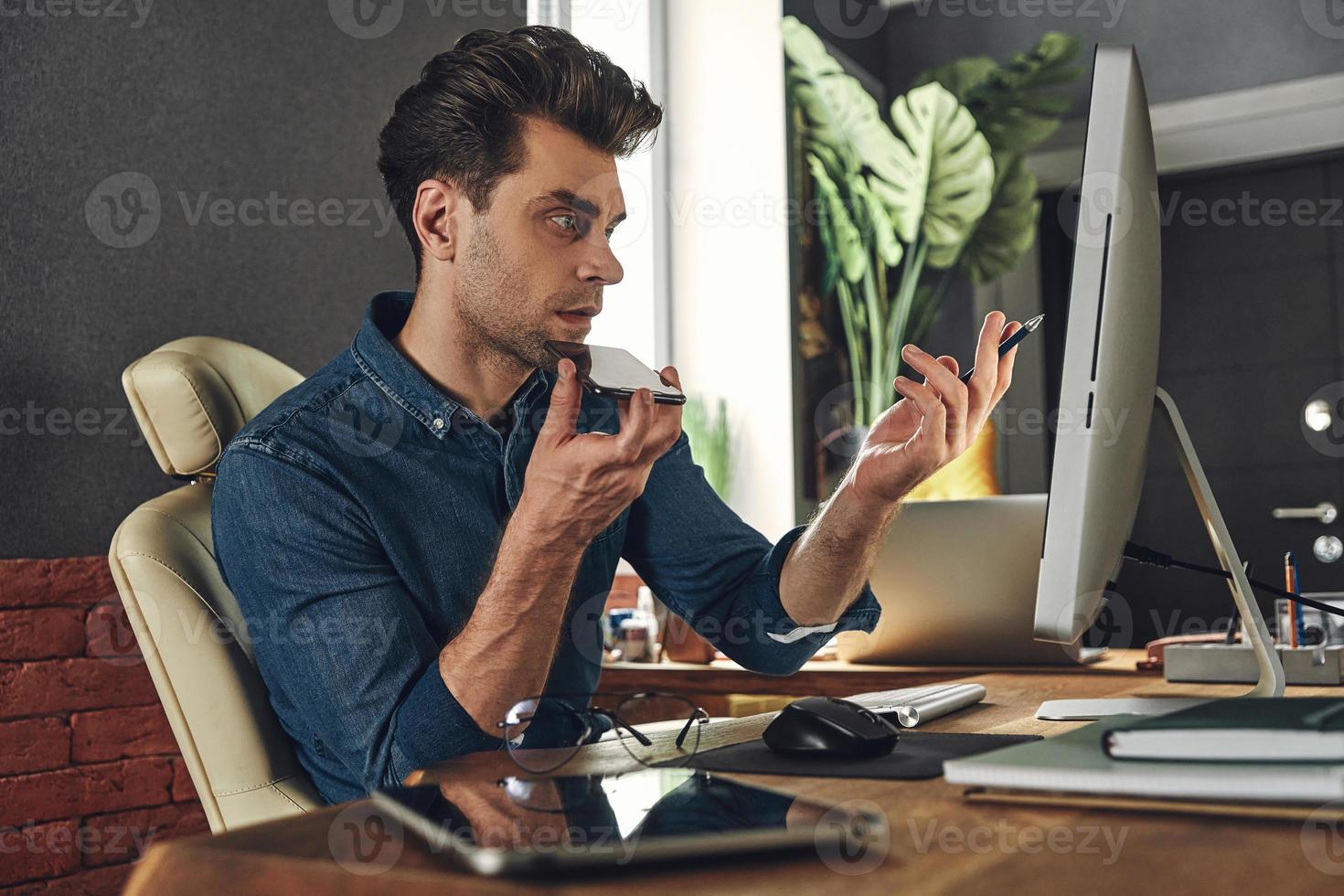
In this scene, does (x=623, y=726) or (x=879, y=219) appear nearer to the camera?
(x=623, y=726)

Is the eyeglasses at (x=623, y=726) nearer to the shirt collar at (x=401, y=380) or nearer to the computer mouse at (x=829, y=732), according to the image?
the computer mouse at (x=829, y=732)

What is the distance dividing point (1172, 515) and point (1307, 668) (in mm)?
2655

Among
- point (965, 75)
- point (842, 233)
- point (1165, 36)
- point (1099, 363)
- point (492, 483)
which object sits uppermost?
point (1165, 36)

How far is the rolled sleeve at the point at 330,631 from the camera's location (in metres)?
1.03

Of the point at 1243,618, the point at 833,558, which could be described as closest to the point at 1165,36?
the point at 833,558

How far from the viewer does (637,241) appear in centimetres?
348

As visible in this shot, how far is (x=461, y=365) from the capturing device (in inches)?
56.0

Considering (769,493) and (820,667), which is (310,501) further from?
(769,493)

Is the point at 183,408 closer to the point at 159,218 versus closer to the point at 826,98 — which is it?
the point at 159,218

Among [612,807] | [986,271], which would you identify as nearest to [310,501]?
[612,807]

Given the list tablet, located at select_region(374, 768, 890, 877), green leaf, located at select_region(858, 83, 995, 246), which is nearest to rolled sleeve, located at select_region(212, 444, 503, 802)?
tablet, located at select_region(374, 768, 890, 877)

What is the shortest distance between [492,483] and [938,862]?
914 mm

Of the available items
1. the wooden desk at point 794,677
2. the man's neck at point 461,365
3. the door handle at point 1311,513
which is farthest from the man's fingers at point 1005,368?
the door handle at point 1311,513

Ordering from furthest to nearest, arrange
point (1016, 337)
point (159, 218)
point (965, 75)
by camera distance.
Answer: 1. point (965, 75)
2. point (159, 218)
3. point (1016, 337)
